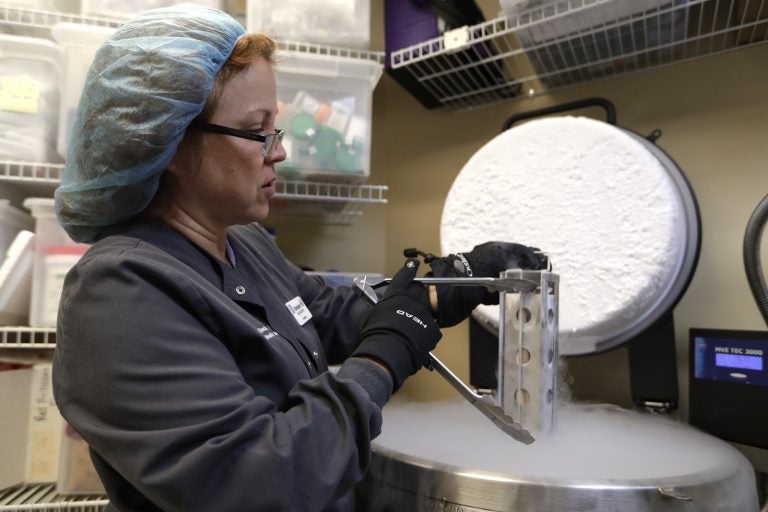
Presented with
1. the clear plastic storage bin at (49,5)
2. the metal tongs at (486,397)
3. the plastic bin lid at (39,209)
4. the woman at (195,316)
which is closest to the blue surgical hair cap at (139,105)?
the woman at (195,316)

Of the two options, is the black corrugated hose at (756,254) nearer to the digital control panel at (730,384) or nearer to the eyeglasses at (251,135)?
the digital control panel at (730,384)

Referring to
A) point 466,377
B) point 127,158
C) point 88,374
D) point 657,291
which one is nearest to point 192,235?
point 127,158

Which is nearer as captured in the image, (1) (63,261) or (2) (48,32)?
(1) (63,261)

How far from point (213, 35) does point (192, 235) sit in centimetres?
27

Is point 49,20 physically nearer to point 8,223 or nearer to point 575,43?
point 8,223

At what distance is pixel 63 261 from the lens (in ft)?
3.77

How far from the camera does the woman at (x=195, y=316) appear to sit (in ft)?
1.83

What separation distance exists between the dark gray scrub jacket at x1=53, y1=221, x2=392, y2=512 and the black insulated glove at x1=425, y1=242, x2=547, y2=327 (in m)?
0.35

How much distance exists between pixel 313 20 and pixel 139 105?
0.78 meters

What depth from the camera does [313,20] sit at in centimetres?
134

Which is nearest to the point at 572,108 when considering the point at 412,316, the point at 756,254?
the point at 756,254

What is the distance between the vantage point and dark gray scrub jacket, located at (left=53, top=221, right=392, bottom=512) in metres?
0.55

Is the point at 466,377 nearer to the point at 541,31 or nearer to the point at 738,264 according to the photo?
the point at 738,264

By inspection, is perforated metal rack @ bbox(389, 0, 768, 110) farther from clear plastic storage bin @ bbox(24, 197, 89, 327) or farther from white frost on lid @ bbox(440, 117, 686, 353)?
clear plastic storage bin @ bbox(24, 197, 89, 327)
